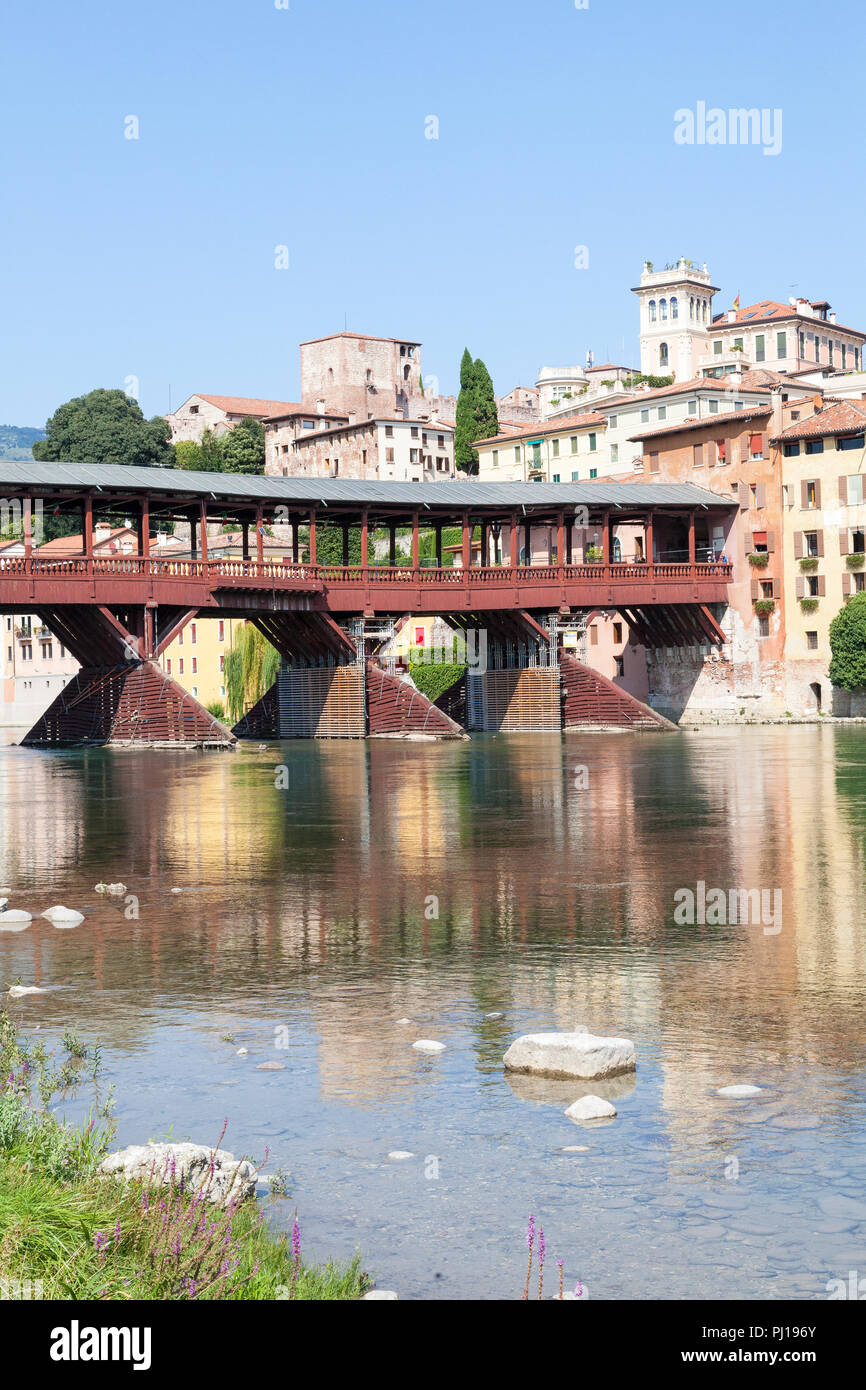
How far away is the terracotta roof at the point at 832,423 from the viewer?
217ft

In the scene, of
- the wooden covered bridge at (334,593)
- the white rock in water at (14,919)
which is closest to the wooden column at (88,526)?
the wooden covered bridge at (334,593)

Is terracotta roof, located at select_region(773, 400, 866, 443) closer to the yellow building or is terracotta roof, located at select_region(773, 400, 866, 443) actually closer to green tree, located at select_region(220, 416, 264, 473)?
the yellow building

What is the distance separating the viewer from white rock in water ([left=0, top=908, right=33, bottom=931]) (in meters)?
14.6

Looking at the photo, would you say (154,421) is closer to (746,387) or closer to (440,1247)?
(746,387)

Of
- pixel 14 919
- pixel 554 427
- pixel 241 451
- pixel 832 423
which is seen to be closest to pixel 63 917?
pixel 14 919

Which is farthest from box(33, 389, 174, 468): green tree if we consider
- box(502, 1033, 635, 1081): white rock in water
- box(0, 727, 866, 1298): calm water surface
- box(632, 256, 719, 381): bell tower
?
box(502, 1033, 635, 1081): white rock in water

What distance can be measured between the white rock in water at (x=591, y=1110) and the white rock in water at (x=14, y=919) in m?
7.80

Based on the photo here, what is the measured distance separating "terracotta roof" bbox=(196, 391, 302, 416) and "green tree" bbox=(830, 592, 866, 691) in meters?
99.2

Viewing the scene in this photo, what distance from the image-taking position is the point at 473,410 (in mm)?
132625

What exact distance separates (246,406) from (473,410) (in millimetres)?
36826

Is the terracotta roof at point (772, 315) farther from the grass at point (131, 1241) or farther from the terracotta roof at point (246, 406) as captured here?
the grass at point (131, 1241)
